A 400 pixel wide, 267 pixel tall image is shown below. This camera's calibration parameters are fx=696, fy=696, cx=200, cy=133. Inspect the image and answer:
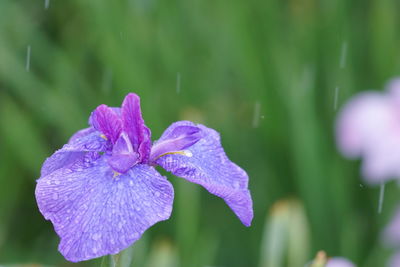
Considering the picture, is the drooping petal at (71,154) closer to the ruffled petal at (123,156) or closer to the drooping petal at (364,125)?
the ruffled petal at (123,156)

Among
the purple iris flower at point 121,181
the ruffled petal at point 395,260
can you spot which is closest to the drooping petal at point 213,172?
the purple iris flower at point 121,181

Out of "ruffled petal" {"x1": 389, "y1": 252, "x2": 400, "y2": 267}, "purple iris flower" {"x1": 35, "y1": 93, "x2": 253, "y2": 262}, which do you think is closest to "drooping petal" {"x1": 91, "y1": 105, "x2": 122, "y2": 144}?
"purple iris flower" {"x1": 35, "y1": 93, "x2": 253, "y2": 262}

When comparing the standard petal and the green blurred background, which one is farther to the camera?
the green blurred background

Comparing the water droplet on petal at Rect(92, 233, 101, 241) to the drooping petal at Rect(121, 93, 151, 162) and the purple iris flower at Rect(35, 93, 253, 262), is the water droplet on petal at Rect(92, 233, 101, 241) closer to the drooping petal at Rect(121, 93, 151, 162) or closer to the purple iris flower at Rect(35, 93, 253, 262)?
the purple iris flower at Rect(35, 93, 253, 262)

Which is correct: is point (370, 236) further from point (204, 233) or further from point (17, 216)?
point (17, 216)

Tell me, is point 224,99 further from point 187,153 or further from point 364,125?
point 187,153
